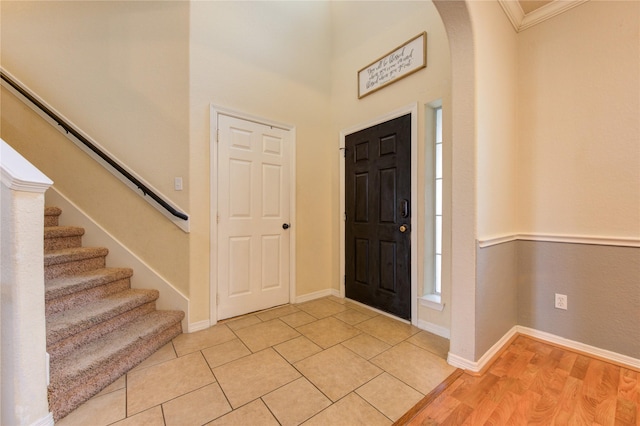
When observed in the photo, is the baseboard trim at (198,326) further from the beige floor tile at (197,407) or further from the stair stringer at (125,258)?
the beige floor tile at (197,407)

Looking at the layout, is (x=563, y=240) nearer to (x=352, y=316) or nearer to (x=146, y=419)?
(x=352, y=316)

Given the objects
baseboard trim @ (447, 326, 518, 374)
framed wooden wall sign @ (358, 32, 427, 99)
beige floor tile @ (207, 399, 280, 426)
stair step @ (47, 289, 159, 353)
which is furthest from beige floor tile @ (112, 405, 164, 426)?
framed wooden wall sign @ (358, 32, 427, 99)

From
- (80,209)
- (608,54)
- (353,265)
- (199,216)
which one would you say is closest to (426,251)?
(353,265)

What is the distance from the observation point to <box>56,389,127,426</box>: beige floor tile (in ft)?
4.20

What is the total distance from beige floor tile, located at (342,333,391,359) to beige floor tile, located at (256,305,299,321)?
82cm

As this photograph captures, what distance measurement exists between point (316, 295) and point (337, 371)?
4.80 ft

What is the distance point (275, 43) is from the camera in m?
2.81

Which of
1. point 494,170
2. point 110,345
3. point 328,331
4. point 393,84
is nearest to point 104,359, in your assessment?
point 110,345

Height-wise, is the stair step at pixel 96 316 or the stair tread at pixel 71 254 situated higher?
the stair tread at pixel 71 254

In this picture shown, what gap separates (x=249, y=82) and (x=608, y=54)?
289 cm

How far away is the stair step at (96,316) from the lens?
154cm

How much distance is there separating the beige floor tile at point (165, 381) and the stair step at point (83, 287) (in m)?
0.70

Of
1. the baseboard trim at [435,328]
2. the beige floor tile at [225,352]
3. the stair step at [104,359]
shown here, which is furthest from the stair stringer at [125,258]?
the baseboard trim at [435,328]

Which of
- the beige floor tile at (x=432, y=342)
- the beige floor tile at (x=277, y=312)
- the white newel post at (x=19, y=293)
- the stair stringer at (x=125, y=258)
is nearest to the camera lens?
the white newel post at (x=19, y=293)
